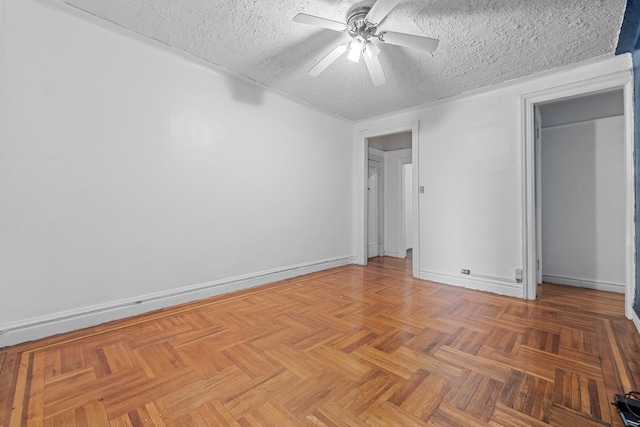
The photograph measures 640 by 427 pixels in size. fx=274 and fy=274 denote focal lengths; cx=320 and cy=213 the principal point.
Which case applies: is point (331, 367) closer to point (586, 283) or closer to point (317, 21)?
point (317, 21)

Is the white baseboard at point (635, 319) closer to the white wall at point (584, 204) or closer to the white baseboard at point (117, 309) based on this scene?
the white wall at point (584, 204)

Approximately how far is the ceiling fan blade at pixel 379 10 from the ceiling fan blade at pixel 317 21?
21 cm

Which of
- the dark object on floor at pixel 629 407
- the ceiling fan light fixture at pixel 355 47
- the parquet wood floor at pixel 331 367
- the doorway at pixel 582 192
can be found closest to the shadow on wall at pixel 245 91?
the ceiling fan light fixture at pixel 355 47

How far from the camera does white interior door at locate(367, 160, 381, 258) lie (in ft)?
18.7

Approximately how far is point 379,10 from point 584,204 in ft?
12.7

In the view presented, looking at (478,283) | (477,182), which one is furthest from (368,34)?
(478,283)

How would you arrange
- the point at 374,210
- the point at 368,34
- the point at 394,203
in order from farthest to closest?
the point at 394,203 < the point at 374,210 < the point at 368,34

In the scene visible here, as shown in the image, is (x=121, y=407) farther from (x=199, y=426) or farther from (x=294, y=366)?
(x=294, y=366)

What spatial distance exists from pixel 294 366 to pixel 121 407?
35.9 inches

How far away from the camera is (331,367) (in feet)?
5.69

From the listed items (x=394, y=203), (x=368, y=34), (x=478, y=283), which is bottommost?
(x=478, y=283)

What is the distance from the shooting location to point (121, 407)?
1373 mm

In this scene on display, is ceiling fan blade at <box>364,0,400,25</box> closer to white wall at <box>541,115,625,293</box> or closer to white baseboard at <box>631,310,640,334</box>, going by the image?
white baseboard at <box>631,310,640,334</box>

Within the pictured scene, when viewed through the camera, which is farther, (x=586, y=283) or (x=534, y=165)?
(x=586, y=283)
